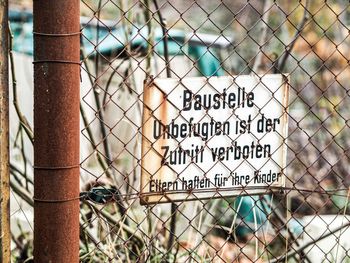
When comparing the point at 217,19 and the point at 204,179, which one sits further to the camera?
the point at 217,19

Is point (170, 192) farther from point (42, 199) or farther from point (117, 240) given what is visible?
point (117, 240)

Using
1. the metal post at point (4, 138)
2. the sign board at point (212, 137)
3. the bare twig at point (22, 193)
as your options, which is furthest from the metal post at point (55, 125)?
the bare twig at point (22, 193)

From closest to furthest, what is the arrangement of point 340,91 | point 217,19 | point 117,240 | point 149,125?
point 149,125, point 117,240, point 340,91, point 217,19

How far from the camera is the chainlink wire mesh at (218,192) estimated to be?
120 inches

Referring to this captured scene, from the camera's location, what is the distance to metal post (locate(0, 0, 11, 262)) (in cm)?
239

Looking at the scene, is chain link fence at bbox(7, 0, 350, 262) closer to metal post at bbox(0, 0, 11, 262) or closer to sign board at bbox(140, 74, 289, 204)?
sign board at bbox(140, 74, 289, 204)

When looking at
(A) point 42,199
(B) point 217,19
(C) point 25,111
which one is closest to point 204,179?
(A) point 42,199

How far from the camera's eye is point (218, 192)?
2.83 metres

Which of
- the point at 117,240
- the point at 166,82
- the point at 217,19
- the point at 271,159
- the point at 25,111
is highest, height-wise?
the point at 217,19

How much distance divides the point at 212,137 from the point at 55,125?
68 cm

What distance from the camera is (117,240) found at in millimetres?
3486

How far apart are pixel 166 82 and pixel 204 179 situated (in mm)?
395

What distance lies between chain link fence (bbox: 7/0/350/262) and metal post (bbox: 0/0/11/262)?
27cm

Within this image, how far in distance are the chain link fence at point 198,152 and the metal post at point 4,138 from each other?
0.27 metres
